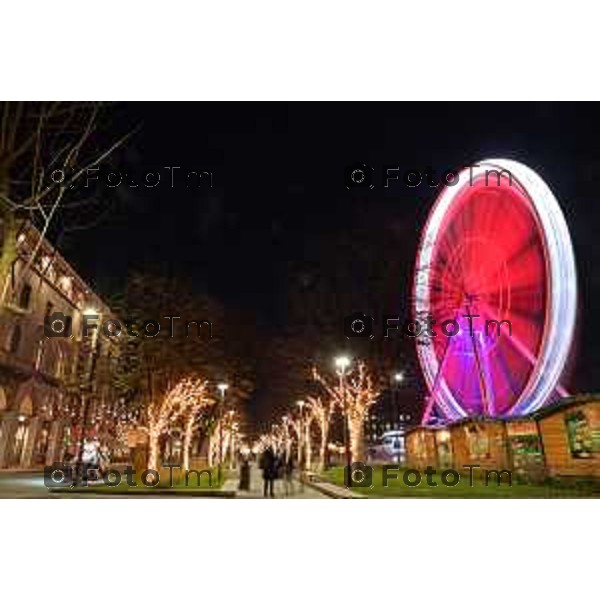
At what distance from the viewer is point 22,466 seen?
38.6 metres

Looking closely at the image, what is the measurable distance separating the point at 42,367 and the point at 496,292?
30130 millimetres

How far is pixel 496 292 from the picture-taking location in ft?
86.2

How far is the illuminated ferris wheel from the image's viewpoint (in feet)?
67.0

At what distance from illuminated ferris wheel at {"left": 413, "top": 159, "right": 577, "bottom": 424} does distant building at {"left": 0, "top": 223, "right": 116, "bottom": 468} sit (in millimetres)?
17181

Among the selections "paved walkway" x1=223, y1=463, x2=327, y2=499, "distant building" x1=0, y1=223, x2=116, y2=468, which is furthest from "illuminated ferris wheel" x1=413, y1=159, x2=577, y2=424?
"distant building" x1=0, y1=223, x2=116, y2=468

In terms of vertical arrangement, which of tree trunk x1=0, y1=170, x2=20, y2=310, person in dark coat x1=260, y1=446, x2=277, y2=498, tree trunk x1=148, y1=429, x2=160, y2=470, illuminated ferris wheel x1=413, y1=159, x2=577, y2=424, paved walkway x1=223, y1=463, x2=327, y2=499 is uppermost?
illuminated ferris wheel x1=413, y1=159, x2=577, y2=424

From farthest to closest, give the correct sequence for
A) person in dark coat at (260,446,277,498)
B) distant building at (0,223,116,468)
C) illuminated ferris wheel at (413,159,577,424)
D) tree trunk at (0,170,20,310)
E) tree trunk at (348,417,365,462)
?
distant building at (0,223,116,468) < tree trunk at (348,417,365,462) < illuminated ferris wheel at (413,159,577,424) < person in dark coat at (260,446,277,498) < tree trunk at (0,170,20,310)

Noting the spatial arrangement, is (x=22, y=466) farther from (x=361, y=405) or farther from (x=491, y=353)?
(x=491, y=353)

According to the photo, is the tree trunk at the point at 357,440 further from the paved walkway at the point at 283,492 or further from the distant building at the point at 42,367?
the distant building at the point at 42,367

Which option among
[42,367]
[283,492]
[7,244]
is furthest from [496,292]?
[42,367]

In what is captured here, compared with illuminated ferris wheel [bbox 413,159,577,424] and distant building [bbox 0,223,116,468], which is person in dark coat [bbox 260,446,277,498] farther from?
distant building [bbox 0,223,116,468]

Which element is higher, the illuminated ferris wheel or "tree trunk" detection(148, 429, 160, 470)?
the illuminated ferris wheel
